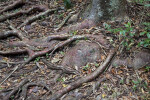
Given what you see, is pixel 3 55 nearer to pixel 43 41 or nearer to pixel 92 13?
pixel 43 41

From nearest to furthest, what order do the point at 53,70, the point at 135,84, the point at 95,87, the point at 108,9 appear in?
the point at 135,84 < the point at 95,87 < the point at 53,70 < the point at 108,9

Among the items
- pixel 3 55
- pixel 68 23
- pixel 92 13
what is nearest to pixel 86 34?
pixel 92 13

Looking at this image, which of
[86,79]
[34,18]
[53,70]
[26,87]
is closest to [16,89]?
[26,87]

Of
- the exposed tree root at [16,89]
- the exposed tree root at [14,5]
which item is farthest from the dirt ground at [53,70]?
the exposed tree root at [14,5]

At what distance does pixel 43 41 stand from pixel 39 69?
1.03m

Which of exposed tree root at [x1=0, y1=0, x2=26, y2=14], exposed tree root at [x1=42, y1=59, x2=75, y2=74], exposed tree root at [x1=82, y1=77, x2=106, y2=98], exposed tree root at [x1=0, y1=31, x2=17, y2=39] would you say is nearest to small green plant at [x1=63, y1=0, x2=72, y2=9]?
exposed tree root at [x1=0, y1=31, x2=17, y2=39]

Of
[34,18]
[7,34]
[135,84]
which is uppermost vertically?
[34,18]

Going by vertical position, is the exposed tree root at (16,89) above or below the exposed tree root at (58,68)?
below

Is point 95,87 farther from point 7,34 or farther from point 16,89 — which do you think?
point 7,34

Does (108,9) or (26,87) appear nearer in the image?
(26,87)

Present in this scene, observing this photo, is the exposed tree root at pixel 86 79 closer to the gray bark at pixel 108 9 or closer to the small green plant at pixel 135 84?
A: the small green plant at pixel 135 84

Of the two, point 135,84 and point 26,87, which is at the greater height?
point 26,87

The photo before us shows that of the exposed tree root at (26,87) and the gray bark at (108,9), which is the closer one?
the exposed tree root at (26,87)

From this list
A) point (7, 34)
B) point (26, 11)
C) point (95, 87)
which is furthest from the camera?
point (26, 11)
